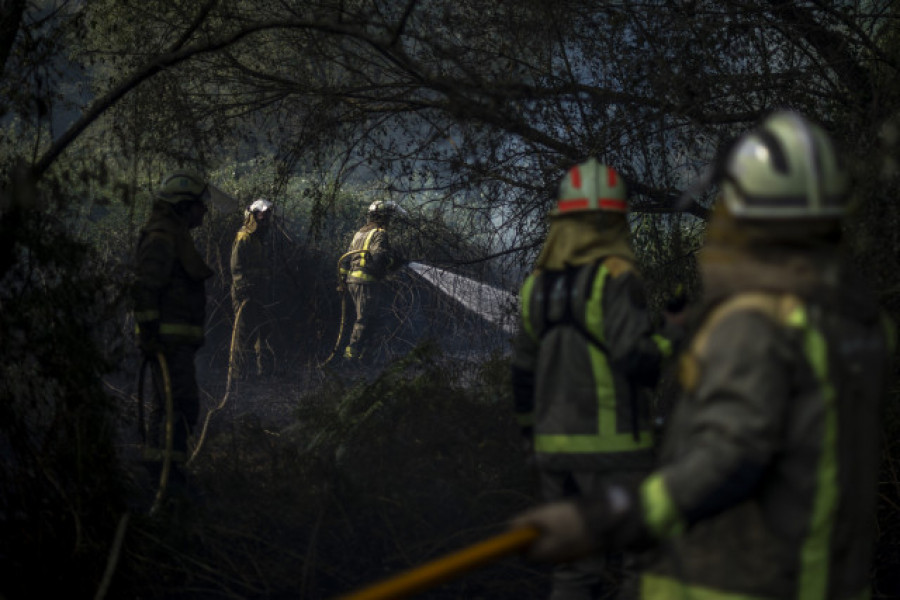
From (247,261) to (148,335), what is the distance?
16.8ft

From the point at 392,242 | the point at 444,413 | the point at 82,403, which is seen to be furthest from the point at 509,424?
the point at 392,242

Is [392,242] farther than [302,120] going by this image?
Answer: Yes

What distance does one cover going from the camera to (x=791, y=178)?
1631mm

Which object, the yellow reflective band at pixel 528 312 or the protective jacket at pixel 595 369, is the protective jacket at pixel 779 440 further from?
the yellow reflective band at pixel 528 312

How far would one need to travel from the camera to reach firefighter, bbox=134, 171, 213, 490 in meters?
5.42

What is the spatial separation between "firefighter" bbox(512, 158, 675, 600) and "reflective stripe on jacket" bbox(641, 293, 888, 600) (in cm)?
131

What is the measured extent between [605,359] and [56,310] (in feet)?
7.78

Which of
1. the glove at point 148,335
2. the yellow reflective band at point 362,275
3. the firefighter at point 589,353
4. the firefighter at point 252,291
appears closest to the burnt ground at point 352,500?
the glove at point 148,335

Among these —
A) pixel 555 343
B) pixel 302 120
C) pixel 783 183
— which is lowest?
pixel 555 343

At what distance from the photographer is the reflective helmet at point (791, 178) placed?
5.35 feet

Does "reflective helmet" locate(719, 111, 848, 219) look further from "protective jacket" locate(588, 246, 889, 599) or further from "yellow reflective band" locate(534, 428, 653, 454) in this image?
"yellow reflective band" locate(534, 428, 653, 454)

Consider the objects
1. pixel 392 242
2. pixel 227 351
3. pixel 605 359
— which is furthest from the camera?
pixel 227 351

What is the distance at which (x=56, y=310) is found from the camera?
148 inches

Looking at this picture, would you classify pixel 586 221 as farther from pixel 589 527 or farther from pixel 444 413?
pixel 444 413
